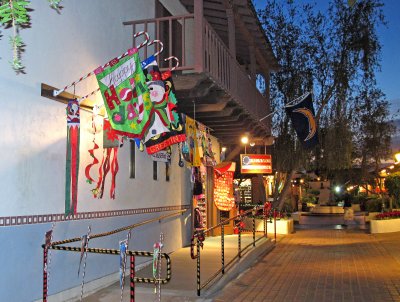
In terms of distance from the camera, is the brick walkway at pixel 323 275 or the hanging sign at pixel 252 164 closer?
the brick walkway at pixel 323 275

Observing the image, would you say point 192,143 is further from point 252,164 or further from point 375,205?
point 375,205

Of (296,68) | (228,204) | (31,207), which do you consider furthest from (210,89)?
(296,68)

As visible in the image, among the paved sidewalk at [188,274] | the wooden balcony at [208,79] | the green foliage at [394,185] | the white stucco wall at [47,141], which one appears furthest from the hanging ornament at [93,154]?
the green foliage at [394,185]

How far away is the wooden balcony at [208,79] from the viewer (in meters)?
9.27

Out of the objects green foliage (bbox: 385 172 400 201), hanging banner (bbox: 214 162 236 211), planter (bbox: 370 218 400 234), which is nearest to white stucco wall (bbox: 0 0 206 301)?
hanging banner (bbox: 214 162 236 211)

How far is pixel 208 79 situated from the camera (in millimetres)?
9781

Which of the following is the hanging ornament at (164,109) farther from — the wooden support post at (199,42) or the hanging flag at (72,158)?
the hanging flag at (72,158)

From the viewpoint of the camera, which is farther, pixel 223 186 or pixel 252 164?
pixel 252 164

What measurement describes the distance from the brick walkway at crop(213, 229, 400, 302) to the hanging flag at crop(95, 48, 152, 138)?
3405mm

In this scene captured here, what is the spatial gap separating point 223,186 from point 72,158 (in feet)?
31.3

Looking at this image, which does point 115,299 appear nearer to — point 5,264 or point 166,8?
point 5,264

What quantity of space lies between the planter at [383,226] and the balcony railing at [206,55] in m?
9.04

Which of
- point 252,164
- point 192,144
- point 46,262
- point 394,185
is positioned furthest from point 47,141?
point 394,185

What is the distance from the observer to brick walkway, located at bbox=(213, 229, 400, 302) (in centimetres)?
862
